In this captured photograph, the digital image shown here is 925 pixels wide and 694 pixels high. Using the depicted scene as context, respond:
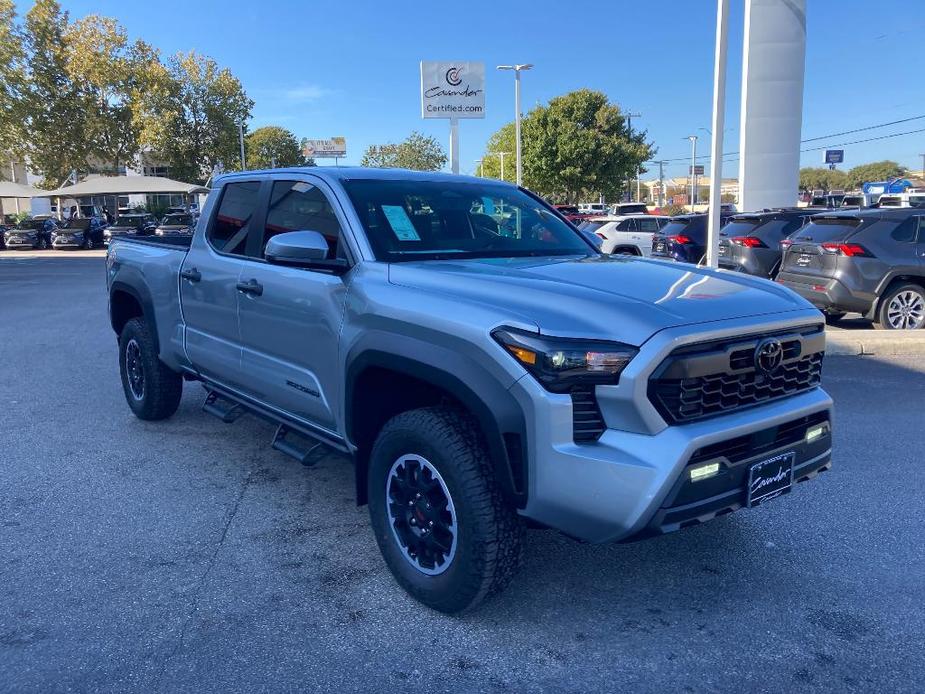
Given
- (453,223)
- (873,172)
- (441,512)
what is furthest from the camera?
(873,172)

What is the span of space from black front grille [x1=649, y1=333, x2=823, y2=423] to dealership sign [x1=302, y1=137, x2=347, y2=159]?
295ft

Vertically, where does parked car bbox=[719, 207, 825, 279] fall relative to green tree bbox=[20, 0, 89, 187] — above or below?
below

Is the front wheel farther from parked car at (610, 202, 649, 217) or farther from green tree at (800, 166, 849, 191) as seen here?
green tree at (800, 166, 849, 191)

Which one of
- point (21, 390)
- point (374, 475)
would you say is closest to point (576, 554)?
point (374, 475)

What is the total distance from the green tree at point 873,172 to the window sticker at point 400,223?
118m

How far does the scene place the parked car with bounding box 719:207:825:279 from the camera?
1259 centimetres

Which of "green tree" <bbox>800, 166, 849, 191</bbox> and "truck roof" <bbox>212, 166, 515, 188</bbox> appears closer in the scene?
"truck roof" <bbox>212, 166, 515, 188</bbox>

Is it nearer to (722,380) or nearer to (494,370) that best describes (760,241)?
(722,380)

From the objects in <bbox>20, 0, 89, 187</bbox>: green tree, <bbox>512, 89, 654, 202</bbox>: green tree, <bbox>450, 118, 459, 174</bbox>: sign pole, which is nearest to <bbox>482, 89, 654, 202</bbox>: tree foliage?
<bbox>512, 89, 654, 202</bbox>: green tree

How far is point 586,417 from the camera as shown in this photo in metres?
2.64


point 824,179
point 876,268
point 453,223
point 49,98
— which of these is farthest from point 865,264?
point 824,179

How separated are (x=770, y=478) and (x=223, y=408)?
3.36 meters

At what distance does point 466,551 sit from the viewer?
2.90m

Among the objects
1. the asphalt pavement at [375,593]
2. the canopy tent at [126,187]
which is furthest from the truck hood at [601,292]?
the canopy tent at [126,187]
